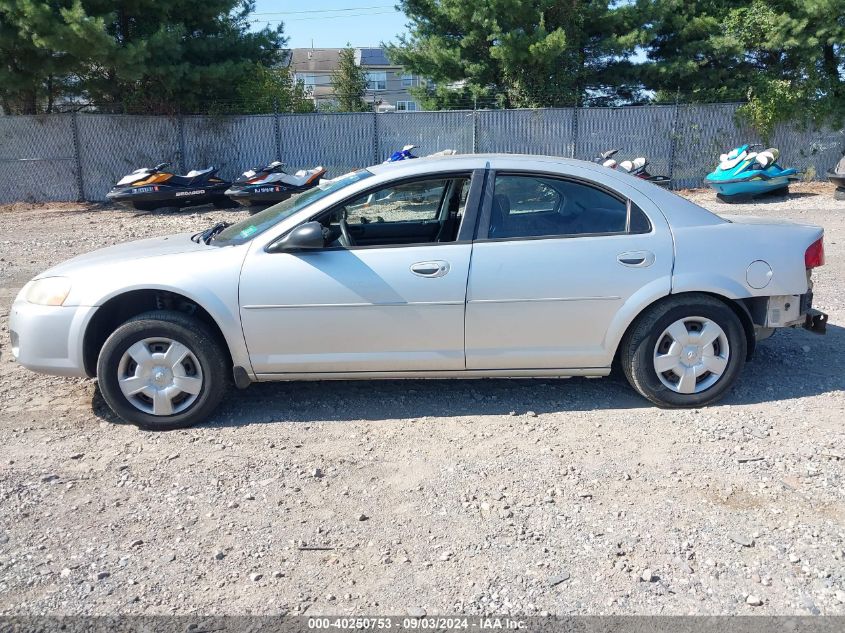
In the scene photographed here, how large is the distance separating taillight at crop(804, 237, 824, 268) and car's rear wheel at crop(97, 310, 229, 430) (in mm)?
3752

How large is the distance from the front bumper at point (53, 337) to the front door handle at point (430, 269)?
6.44 ft

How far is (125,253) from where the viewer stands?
4918 mm

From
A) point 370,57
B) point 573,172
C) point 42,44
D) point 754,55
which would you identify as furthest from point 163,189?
point 370,57

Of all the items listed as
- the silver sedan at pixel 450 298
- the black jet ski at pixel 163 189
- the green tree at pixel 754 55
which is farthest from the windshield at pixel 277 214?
the green tree at pixel 754 55

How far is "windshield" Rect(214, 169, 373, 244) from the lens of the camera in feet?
15.5

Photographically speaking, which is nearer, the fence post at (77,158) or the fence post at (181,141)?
the fence post at (77,158)

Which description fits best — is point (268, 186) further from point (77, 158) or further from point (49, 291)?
point (49, 291)

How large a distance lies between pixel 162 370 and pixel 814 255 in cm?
420

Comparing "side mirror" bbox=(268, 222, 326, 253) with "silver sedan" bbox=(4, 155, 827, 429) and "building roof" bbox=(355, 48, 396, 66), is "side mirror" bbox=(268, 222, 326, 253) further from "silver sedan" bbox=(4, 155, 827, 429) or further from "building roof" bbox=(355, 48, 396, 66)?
"building roof" bbox=(355, 48, 396, 66)

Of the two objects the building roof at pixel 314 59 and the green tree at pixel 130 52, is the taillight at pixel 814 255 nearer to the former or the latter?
the green tree at pixel 130 52

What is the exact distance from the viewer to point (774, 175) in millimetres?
15602

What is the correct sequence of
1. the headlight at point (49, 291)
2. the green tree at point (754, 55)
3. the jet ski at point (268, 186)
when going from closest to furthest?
the headlight at point (49, 291) < the jet ski at point (268, 186) < the green tree at point (754, 55)

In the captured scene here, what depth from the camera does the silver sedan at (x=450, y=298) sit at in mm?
4504

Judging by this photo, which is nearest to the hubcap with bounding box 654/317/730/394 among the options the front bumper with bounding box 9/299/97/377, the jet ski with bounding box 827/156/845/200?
the front bumper with bounding box 9/299/97/377
